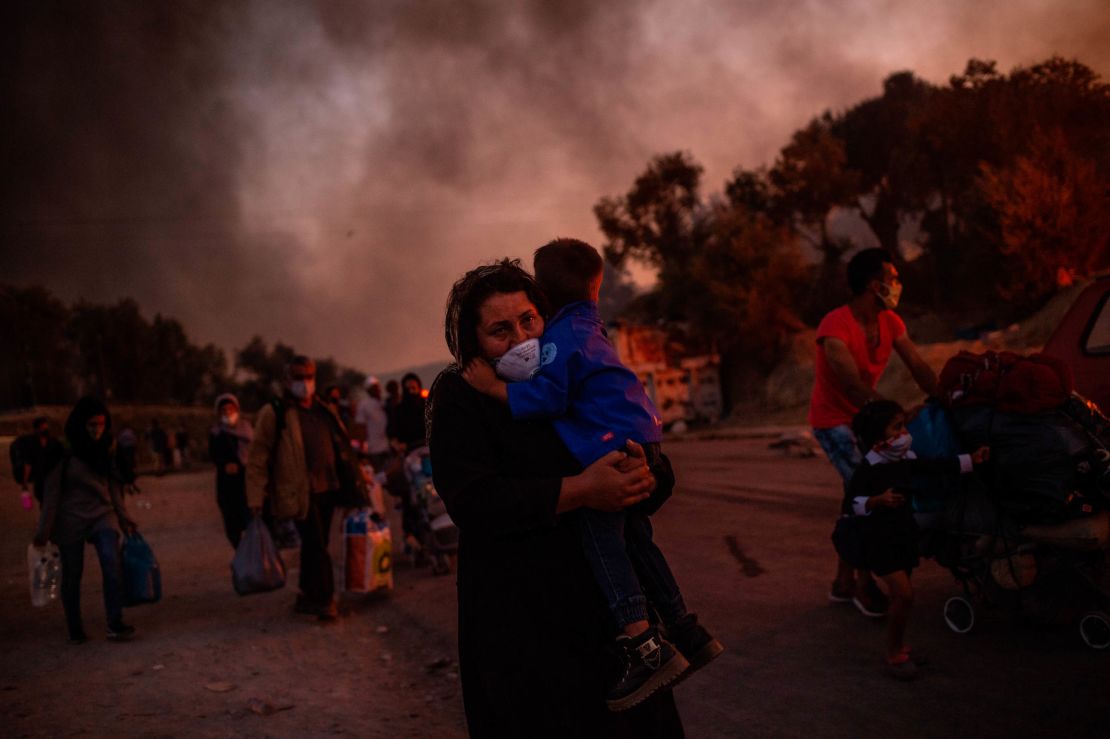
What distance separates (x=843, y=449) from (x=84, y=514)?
252 inches

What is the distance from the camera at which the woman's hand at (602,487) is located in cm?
232

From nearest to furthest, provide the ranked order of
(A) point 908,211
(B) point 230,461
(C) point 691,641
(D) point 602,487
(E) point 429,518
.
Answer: (D) point 602,487 → (C) point 691,641 → (E) point 429,518 → (B) point 230,461 → (A) point 908,211

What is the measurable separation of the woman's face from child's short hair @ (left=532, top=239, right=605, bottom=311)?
18cm

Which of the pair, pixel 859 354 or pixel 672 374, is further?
pixel 672 374

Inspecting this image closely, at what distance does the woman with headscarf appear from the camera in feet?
7.61

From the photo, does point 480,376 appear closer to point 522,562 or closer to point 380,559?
point 522,562

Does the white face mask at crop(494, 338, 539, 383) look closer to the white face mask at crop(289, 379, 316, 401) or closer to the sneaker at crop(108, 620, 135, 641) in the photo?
the white face mask at crop(289, 379, 316, 401)

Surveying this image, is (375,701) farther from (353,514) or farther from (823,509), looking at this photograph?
(823,509)

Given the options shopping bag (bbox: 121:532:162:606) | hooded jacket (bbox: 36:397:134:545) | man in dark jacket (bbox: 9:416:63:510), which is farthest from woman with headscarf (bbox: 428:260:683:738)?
man in dark jacket (bbox: 9:416:63:510)

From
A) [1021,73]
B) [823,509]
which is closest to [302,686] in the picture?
[823,509]

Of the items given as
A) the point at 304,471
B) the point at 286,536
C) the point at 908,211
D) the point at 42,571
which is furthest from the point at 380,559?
the point at 908,211

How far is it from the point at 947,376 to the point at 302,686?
15.2 ft

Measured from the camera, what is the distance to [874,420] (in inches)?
203

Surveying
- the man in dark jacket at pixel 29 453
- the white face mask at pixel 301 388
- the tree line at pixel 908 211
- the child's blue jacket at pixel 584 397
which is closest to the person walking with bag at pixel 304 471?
the white face mask at pixel 301 388
